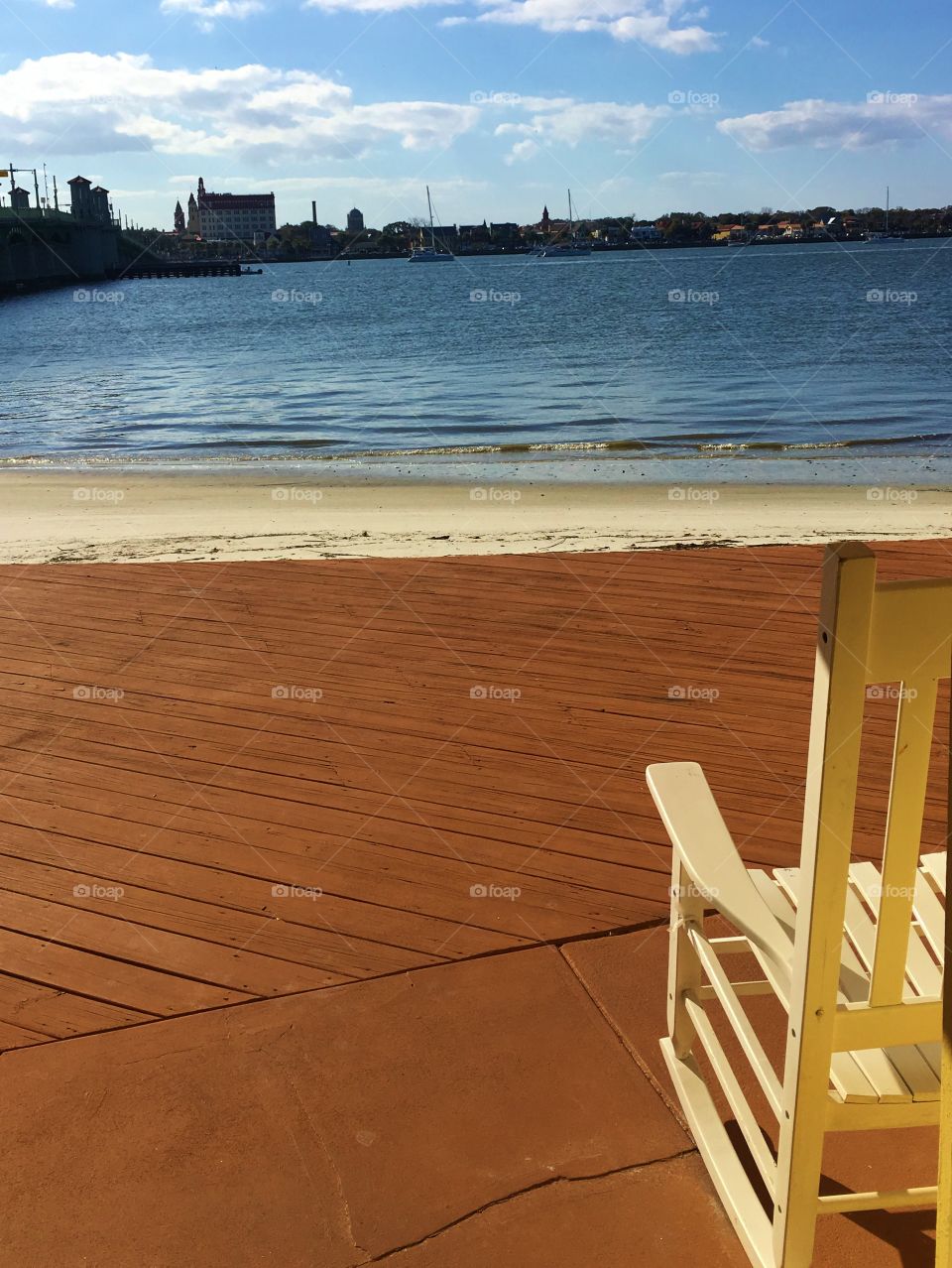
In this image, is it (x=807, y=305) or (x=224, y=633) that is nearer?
(x=224, y=633)

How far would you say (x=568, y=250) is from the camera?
121000 millimetres

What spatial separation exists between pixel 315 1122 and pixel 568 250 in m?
127

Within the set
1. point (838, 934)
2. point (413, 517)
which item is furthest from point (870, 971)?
point (413, 517)

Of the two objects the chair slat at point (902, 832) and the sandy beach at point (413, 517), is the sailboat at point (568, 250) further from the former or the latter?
the chair slat at point (902, 832)

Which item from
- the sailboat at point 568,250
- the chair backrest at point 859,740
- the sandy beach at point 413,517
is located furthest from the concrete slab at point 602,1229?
the sailboat at point 568,250

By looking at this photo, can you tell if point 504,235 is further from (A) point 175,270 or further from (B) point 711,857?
(B) point 711,857

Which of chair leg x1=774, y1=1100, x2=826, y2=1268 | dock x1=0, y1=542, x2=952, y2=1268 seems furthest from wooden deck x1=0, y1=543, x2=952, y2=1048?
chair leg x1=774, y1=1100, x2=826, y2=1268

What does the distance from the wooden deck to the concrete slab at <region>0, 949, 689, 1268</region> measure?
0.15 m

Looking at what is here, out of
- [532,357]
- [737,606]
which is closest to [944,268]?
[532,357]

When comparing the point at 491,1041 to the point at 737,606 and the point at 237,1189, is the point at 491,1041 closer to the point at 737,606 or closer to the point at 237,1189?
the point at 237,1189

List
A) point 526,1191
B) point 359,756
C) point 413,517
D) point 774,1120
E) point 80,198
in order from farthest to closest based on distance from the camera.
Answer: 1. point 80,198
2. point 413,517
3. point 359,756
4. point 774,1120
5. point 526,1191

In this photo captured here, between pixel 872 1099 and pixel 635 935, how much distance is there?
113 centimetres

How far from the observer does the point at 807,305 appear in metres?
45.1

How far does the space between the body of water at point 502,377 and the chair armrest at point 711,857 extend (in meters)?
11.7
